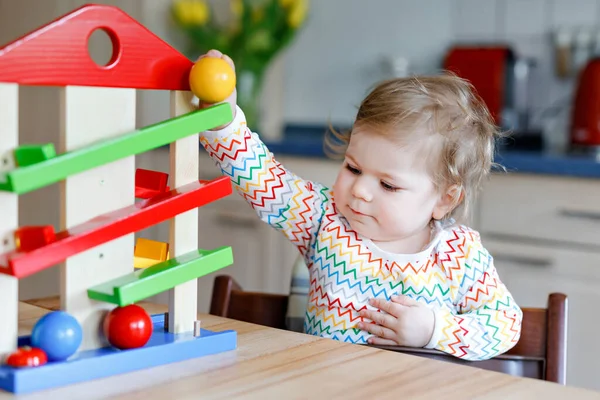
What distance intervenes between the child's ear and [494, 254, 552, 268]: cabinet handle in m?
1.08

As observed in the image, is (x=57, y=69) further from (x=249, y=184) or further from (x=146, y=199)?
(x=249, y=184)

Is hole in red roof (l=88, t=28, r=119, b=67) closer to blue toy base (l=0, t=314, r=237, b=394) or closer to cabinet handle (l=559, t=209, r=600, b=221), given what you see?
cabinet handle (l=559, t=209, r=600, b=221)

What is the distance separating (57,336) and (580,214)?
175 cm

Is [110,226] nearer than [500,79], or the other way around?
[110,226]

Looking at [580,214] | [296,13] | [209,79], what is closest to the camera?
[209,79]

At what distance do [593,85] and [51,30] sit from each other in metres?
2.14

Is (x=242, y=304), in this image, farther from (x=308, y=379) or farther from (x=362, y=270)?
(x=308, y=379)

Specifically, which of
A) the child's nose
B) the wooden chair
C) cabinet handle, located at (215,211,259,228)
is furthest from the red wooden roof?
cabinet handle, located at (215,211,259,228)

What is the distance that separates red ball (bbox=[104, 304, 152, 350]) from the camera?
842 millimetres

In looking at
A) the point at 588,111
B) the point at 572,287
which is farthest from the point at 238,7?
the point at 572,287

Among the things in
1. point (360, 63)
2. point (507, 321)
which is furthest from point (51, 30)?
point (360, 63)

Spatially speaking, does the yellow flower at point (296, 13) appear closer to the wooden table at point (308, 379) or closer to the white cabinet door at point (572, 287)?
the white cabinet door at point (572, 287)

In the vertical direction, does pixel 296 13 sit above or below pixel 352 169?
above

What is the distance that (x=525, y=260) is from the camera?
2314 millimetres
